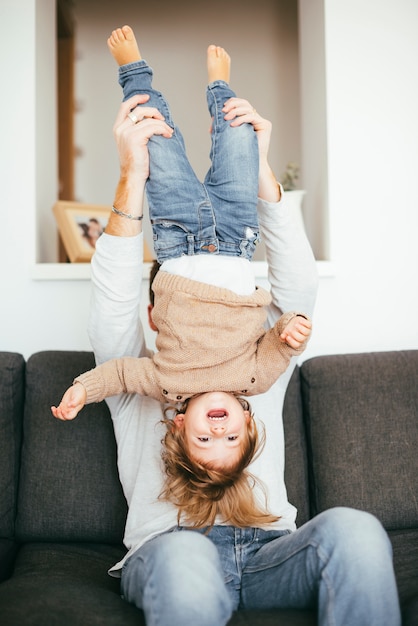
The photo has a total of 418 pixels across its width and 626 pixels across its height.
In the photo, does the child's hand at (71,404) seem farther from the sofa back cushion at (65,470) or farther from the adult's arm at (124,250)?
the sofa back cushion at (65,470)

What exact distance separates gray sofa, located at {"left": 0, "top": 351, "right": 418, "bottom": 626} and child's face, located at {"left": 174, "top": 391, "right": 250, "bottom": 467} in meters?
0.45

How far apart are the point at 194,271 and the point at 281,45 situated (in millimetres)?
2348

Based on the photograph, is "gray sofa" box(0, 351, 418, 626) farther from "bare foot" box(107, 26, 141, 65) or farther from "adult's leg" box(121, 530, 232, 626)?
"bare foot" box(107, 26, 141, 65)

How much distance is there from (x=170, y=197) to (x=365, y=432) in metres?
0.88

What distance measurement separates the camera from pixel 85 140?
3.43 metres

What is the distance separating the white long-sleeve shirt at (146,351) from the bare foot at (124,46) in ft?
1.30

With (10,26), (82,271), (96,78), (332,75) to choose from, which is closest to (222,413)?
(82,271)

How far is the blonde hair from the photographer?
1.43 metres

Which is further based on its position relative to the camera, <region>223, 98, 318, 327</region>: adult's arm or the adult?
<region>223, 98, 318, 327</region>: adult's arm

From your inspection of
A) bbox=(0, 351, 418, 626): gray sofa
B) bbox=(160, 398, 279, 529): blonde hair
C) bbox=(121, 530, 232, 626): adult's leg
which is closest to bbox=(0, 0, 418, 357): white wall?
bbox=(0, 351, 418, 626): gray sofa

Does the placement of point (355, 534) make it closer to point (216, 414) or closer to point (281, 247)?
point (216, 414)

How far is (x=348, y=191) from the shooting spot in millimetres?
2227

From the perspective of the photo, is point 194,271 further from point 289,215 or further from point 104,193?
point 104,193

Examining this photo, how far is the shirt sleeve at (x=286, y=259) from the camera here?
5.20 ft
